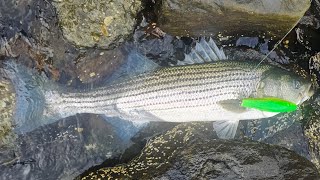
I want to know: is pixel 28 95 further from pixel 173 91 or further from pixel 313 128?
pixel 313 128

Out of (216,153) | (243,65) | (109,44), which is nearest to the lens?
(216,153)

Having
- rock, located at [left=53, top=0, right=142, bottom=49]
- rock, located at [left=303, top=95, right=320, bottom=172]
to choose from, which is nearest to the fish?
rock, located at [left=53, top=0, right=142, bottom=49]

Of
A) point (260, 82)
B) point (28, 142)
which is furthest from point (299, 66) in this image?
point (28, 142)

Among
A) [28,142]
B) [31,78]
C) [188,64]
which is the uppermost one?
[188,64]

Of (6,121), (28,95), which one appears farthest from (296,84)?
(6,121)

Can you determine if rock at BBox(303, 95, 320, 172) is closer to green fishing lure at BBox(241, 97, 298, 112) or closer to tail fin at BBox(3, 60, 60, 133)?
green fishing lure at BBox(241, 97, 298, 112)

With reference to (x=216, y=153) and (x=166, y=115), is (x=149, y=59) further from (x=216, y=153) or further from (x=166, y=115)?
(x=216, y=153)

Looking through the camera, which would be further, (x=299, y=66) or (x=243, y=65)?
(x=299, y=66)
